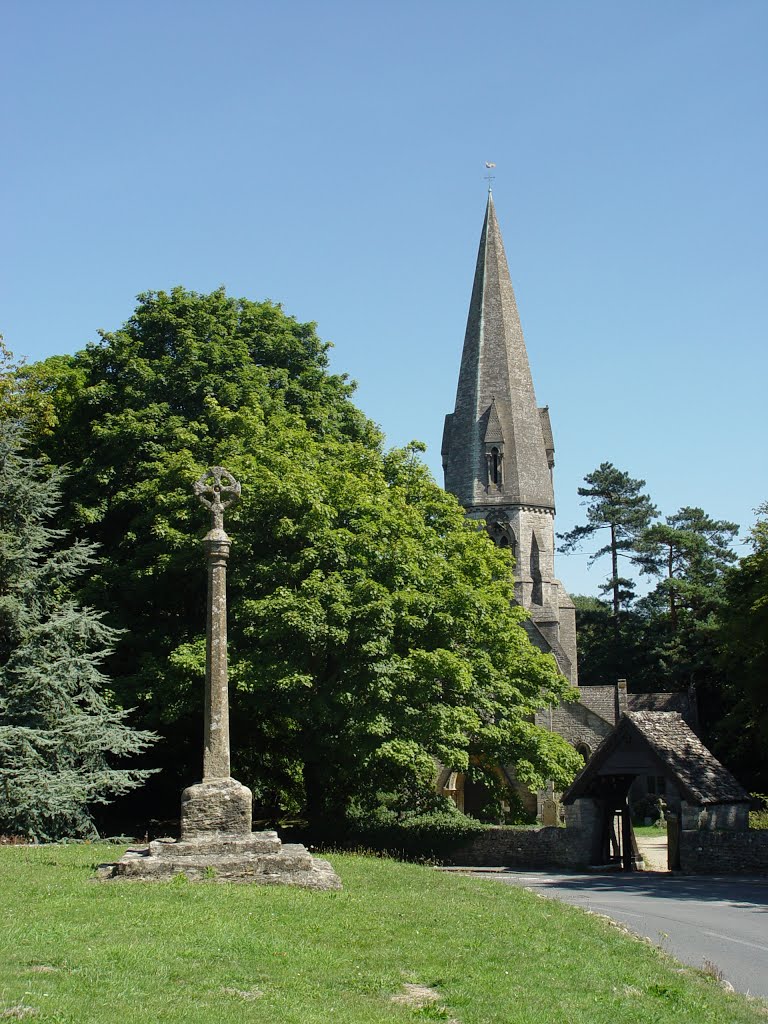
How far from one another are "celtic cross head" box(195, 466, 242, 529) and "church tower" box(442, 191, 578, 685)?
3307 cm

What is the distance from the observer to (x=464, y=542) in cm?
2717

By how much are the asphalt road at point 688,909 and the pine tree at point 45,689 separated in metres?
8.52

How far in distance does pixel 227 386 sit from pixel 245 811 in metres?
15.5

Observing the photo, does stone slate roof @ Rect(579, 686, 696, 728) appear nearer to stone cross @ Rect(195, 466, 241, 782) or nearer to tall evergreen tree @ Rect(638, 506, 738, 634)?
tall evergreen tree @ Rect(638, 506, 738, 634)

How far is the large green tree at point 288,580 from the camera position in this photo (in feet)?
71.9

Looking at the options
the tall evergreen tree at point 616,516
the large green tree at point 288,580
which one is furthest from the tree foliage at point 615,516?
the large green tree at point 288,580

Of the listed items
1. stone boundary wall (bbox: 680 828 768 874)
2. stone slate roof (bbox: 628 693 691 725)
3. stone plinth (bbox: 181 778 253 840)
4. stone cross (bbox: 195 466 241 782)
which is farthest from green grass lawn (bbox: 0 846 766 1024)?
stone slate roof (bbox: 628 693 691 725)

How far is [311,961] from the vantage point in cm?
903

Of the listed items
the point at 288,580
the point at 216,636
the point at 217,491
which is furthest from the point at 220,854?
the point at 288,580

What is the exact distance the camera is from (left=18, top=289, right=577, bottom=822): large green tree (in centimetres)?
2192

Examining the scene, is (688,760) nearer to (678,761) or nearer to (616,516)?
(678,761)

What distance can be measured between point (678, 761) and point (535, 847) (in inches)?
155

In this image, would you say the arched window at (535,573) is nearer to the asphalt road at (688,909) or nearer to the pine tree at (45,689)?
the asphalt road at (688,909)

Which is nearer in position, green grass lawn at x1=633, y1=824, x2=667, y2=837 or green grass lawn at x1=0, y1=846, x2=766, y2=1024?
green grass lawn at x1=0, y1=846, x2=766, y2=1024
